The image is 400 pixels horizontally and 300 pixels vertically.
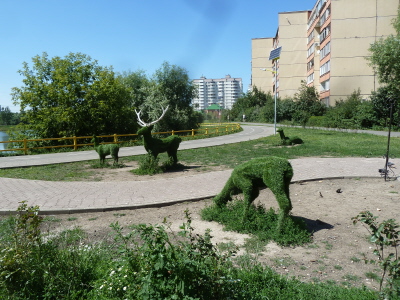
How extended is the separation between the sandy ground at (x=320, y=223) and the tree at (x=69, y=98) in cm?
2381

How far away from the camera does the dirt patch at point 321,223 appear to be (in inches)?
187

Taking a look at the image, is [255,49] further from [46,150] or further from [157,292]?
[157,292]

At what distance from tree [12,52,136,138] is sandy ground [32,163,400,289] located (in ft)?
78.1

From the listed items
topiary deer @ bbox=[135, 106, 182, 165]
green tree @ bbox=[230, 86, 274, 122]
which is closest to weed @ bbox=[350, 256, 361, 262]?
topiary deer @ bbox=[135, 106, 182, 165]

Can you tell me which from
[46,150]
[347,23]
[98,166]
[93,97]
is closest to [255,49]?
[347,23]

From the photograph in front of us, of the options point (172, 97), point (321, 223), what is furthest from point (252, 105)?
point (321, 223)

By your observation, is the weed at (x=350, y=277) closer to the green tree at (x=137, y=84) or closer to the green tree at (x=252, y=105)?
the green tree at (x=137, y=84)

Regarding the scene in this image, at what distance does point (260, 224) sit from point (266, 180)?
0.79m

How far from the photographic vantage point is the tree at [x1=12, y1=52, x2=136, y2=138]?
29.5 meters

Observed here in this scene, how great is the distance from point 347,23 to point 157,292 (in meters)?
44.7

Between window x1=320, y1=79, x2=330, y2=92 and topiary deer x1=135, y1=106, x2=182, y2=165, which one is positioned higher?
window x1=320, y1=79, x2=330, y2=92

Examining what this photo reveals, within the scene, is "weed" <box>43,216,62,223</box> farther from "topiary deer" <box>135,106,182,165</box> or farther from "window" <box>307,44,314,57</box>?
"window" <box>307,44,314,57</box>

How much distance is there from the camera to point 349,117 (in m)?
37.2

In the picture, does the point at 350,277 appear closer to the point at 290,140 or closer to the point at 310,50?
the point at 290,140
